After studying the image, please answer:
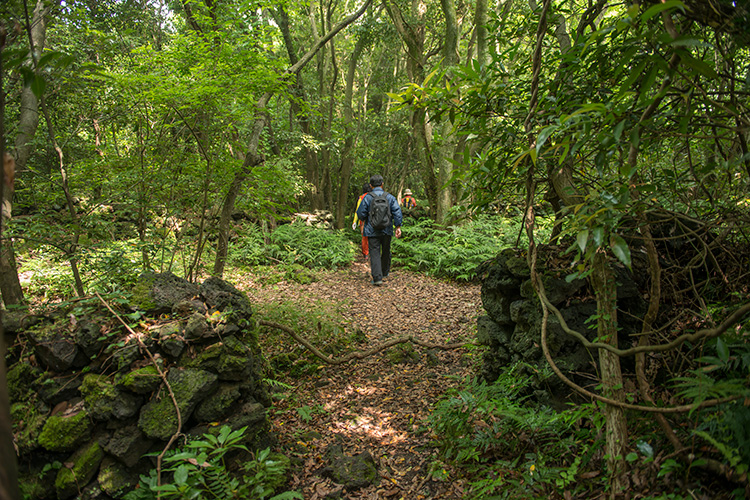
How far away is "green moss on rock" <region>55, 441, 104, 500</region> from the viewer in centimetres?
275

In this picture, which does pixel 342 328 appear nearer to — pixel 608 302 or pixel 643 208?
pixel 608 302

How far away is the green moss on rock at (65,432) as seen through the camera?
2.83 metres

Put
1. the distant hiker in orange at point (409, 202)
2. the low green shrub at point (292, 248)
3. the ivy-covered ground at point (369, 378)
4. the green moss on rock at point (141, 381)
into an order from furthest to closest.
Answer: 1. the distant hiker in orange at point (409, 202)
2. the low green shrub at point (292, 248)
3. the ivy-covered ground at point (369, 378)
4. the green moss on rock at point (141, 381)

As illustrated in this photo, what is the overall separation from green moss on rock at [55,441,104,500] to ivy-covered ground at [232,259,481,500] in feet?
4.65

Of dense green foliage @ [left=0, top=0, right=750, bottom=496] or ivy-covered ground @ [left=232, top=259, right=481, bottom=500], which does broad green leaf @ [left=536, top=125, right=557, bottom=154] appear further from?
ivy-covered ground @ [left=232, top=259, right=481, bottom=500]

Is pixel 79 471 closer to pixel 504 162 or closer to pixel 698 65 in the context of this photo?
pixel 504 162

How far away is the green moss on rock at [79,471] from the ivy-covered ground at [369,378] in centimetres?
142

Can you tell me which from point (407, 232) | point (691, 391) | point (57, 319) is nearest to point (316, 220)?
point (407, 232)

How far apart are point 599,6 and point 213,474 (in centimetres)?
407

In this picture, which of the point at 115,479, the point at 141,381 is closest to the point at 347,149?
the point at 141,381

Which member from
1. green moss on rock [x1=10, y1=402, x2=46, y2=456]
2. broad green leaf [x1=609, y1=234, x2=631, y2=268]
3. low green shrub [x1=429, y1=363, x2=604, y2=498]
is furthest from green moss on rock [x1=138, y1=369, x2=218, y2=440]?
broad green leaf [x1=609, y1=234, x2=631, y2=268]

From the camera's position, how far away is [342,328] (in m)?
5.85

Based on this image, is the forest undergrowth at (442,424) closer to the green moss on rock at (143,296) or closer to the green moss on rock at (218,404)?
the green moss on rock at (218,404)

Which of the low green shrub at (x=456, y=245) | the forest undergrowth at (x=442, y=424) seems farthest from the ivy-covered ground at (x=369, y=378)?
the low green shrub at (x=456, y=245)
